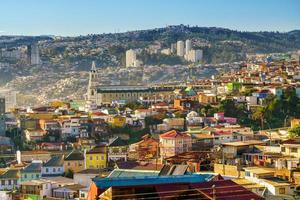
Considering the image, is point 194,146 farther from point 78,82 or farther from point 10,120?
point 78,82

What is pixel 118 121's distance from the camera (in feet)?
85.5

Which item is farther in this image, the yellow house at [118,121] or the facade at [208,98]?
the facade at [208,98]

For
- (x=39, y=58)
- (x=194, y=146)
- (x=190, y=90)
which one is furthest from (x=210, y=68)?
(x=194, y=146)

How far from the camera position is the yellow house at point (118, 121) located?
2578cm

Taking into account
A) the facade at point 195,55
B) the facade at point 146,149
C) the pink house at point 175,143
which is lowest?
the facade at point 146,149

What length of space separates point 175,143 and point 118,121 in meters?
6.43

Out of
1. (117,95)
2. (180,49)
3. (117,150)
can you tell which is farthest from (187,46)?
(117,150)

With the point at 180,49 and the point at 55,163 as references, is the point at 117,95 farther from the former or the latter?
the point at 180,49

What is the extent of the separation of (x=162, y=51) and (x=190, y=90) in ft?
136

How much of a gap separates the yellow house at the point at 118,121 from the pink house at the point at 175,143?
561 cm

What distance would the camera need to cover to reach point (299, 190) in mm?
11516

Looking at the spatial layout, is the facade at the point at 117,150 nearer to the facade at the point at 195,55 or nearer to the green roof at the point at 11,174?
the green roof at the point at 11,174

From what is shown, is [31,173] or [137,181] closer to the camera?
[137,181]

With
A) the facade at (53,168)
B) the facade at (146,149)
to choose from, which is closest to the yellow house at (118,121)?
the facade at (146,149)
